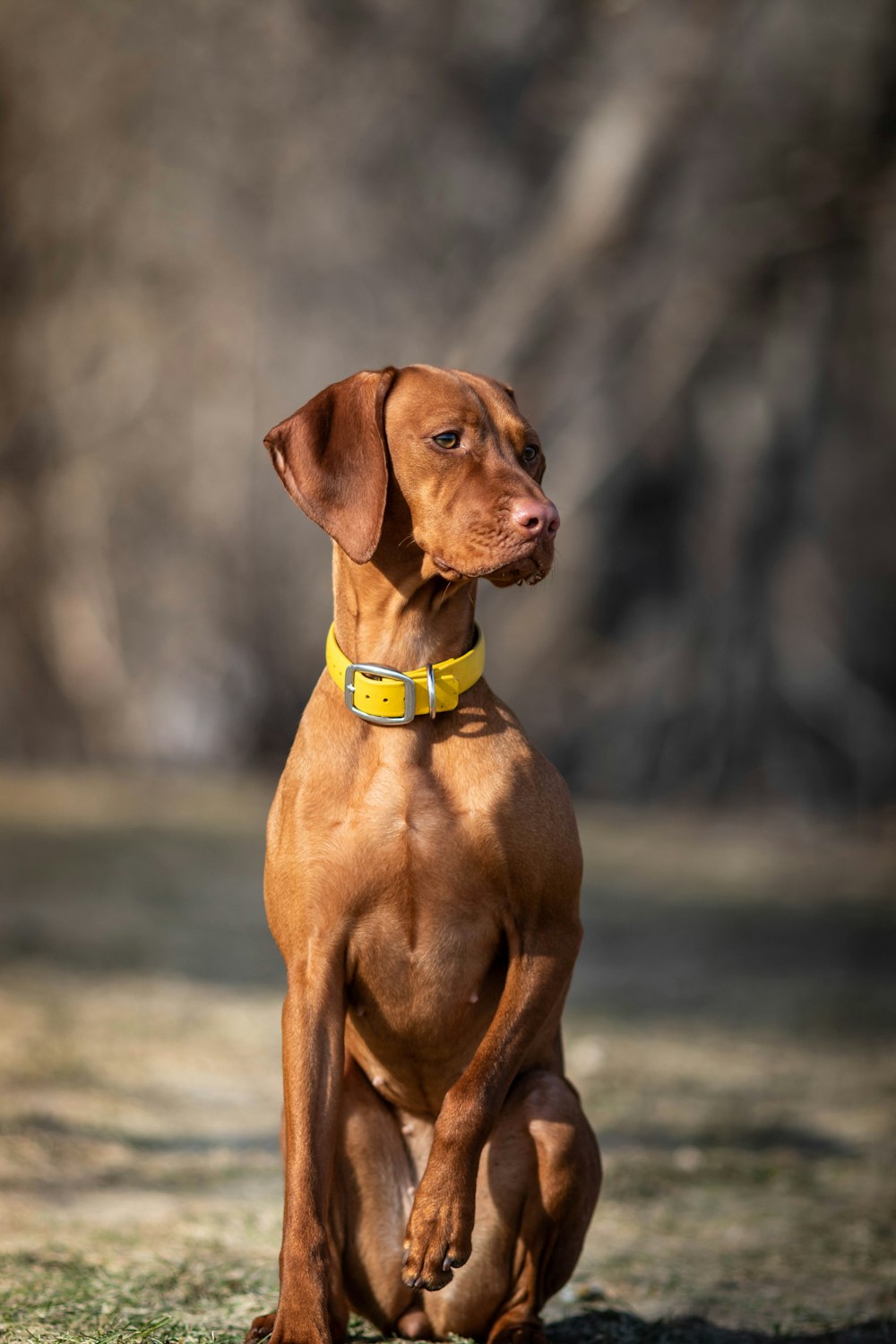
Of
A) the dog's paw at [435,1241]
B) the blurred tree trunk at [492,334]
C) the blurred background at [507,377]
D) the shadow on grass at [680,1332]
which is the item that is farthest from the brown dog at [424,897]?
the blurred tree trunk at [492,334]

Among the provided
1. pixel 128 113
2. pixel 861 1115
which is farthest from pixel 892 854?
pixel 128 113

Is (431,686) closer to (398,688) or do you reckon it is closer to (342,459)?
(398,688)

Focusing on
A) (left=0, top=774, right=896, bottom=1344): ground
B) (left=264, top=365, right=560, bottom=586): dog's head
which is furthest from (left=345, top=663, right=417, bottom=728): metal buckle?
(left=0, top=774, right=896, bottom=1344): ground

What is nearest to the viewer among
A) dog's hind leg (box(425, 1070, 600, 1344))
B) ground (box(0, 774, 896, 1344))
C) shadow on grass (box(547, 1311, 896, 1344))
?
dog's hind leg (box(425, 1070, 600, 1344))

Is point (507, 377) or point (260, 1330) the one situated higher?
point (507, 377)

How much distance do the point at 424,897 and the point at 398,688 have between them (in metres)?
0.40

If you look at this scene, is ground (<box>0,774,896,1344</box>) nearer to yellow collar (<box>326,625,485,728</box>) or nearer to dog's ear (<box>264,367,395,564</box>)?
yellow collar (<box>326,625,485,728</box>)

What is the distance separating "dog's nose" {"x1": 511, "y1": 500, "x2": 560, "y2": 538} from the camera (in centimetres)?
281

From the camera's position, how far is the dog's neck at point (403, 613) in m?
3.02

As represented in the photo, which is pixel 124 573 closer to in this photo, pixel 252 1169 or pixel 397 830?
pixel 252 1169

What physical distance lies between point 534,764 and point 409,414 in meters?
0.72

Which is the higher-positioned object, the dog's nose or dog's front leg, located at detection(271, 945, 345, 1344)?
the dog's nose

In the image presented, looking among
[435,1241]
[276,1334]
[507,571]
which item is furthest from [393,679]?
[276,1334]

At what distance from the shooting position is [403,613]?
304cm
